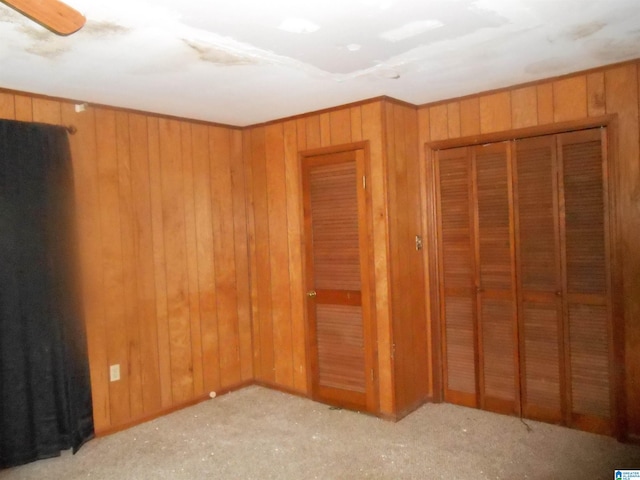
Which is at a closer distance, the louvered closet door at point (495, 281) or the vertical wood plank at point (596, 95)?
the vertical wood plank at point (596, 95)

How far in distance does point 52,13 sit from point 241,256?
290 cm

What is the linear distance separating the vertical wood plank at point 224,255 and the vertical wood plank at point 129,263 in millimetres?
738

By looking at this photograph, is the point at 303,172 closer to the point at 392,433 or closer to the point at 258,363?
the point at 258,363

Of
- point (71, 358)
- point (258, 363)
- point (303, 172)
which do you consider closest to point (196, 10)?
point (303, 172)

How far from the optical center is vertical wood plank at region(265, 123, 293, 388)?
4062 mm

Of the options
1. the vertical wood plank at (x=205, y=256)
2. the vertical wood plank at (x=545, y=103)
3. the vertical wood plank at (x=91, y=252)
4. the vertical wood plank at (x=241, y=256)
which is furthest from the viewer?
the vertical wood plank at (x=241, y=256)

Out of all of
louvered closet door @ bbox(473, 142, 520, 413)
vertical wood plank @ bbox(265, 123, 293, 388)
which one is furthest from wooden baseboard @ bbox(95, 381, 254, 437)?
louvered closet door @ bbox(473, 142, 520, 413)

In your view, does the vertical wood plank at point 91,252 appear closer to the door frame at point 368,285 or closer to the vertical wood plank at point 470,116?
the door frame at point 368,285

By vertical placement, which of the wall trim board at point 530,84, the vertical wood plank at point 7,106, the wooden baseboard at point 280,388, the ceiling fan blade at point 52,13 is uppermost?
the wall trim board at point 530,84

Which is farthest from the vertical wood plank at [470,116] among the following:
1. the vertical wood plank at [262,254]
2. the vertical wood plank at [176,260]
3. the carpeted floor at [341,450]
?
the vertical wood plank at [176,260]

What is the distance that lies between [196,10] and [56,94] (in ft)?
5.34

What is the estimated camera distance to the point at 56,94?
10.2 ft

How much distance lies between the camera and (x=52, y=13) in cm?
155

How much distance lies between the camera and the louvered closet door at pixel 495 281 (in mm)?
3393
